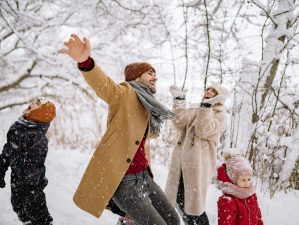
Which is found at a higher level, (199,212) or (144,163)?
(144,163)

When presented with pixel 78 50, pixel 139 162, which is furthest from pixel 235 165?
pixel 78 50

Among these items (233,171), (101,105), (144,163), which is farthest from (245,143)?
(101,105)

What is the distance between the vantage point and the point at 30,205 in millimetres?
2883

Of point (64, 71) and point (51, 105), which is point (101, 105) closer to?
point (64, 71)

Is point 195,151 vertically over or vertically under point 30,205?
over

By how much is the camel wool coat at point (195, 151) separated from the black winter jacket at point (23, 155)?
1.25 metres

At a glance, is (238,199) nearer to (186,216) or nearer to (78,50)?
(186,216)

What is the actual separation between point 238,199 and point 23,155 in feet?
5.83

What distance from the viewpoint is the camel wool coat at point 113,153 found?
226cm

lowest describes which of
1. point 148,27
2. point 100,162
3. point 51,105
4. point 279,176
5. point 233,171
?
point 279,176

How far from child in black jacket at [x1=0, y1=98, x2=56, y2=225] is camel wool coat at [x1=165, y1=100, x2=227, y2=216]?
118cm

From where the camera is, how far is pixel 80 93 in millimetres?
8891

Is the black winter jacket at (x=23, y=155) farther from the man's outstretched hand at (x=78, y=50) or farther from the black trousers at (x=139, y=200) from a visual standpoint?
the man's outstretched hand at (x=78, y=50)

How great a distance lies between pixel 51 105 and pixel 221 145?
110 inches
